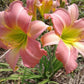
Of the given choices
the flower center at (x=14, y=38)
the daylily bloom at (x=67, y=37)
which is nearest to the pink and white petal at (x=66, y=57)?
the daylily bloom at (x=67, y=37)

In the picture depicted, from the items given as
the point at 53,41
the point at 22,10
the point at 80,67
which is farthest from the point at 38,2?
the point at 80,67

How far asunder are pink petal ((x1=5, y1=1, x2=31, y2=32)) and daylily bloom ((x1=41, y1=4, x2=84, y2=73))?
13cm

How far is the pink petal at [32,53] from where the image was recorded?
757 mm

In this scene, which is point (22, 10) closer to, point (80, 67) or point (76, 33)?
point (76, 33)

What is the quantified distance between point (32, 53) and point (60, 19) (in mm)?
249

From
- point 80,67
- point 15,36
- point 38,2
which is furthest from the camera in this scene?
point 80,67

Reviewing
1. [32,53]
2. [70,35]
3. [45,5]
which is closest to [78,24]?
[70,35]

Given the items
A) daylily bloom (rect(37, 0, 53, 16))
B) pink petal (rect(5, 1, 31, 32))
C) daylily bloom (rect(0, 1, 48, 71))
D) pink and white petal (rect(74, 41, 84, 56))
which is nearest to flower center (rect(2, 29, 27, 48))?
daylily bloom (rect(0, 1, 48, 71))

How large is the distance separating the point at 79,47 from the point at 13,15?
17.2 inches

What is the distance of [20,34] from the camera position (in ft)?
3.27

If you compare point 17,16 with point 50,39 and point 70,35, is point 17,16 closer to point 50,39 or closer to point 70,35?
point 50,39

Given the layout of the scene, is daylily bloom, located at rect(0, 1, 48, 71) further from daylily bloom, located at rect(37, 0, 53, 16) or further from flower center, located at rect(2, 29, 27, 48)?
daylily bloom, located at rect(37, 0, 53, 16)

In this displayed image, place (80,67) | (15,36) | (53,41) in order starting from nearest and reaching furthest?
1. (53,41)
2. (15,36)
3. (80,67)

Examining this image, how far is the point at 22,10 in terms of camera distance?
817 millimetres
